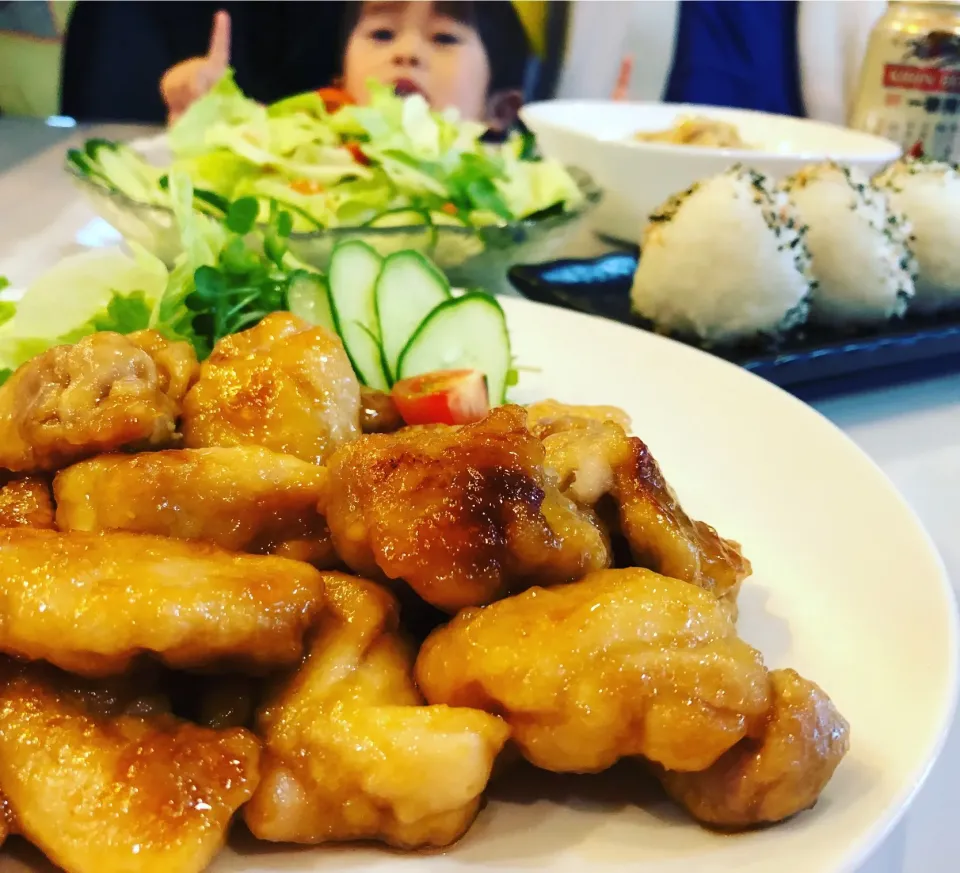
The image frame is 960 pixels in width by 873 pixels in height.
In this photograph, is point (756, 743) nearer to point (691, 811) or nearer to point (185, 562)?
point (691, 811)

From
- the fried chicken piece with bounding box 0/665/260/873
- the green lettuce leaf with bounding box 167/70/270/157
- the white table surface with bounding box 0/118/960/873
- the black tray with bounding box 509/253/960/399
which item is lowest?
the white table surface with bounding box 0/118/960/873

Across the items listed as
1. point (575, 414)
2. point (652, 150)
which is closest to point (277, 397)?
point (575, 414)

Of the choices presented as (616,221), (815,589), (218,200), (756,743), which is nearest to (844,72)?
(616,221)

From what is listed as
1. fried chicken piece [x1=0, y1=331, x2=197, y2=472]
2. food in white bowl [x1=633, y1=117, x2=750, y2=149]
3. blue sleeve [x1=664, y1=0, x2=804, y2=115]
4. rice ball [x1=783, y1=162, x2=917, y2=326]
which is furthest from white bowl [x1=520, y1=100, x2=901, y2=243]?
blue sleeve [x1=664, y1=0, x2=804, y2=115]

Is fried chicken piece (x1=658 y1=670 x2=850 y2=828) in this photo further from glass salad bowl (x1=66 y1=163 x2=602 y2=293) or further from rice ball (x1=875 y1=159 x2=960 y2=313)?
Result: rice ball (x1=875 y1=159 x2=960 y2=313)

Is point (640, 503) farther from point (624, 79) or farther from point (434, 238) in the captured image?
point (624, 79)
